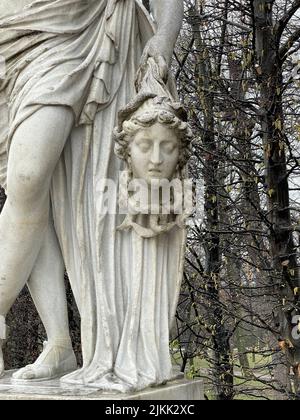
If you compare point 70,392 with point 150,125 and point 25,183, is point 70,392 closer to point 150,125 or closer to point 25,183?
point 25,183

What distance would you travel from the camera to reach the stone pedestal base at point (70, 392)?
2.57 m

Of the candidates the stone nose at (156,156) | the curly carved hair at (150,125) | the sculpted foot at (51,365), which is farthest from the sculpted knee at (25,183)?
the sculpted foot at (51,365)

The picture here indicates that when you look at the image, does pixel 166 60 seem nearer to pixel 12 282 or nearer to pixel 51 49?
pixel 51 49

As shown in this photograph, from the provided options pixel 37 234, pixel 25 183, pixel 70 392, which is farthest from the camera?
pixel 37 234

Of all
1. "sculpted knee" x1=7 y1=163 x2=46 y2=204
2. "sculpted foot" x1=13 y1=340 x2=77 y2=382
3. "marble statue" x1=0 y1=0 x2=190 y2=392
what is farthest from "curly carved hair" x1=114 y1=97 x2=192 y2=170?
"sculpted foot" x1=13 y1=340 x2=77 y2=382

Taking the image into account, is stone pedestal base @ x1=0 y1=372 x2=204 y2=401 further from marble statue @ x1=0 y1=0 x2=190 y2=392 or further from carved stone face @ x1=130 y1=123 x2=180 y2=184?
carved stone face @ x1=130 y1=123 x2=180 y2=184

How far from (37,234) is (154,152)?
2.19 ft

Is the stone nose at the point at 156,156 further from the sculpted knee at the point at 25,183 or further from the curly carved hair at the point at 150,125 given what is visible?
the sculpted knee at the point at 25,183

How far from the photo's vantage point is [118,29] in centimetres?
322

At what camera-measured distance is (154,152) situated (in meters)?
2.92

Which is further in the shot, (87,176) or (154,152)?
(87,176)

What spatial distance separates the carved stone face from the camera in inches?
115

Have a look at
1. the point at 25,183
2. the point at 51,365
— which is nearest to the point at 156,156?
the point at 25,183

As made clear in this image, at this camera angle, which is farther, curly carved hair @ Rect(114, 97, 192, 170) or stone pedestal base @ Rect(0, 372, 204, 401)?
curly carved hair @ Rect(114, 97, 192, 170)
